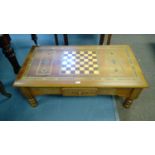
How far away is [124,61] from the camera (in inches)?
45.6

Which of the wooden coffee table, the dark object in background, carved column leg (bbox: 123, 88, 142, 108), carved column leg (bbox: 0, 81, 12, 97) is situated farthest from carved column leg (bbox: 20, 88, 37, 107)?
carved column leg (bbox: 123, 88, 142, 108)

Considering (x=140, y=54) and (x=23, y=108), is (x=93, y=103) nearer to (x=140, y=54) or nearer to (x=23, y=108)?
(x=23, y=108)

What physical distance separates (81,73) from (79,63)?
130mm

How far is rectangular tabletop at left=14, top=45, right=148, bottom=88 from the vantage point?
3.28 feet

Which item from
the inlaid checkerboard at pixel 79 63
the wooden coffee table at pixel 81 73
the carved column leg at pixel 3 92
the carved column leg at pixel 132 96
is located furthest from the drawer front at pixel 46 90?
the carved column leg at pixel 132 96

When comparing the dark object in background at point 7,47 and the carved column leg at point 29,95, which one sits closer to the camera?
the carved column leg at point 29,95

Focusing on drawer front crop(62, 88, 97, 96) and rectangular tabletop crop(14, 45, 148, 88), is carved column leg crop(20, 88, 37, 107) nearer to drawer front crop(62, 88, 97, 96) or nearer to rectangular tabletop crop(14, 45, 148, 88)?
rectangular tabletop crop(14, 45, 148, 88)

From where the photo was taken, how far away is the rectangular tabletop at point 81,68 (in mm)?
1001

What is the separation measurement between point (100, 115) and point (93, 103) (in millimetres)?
137

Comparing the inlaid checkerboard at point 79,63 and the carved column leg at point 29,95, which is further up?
the inlaid checkerboard at point 79,63

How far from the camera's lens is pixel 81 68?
1122 mm

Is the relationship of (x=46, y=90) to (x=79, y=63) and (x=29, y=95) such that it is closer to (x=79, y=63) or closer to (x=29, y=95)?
(x=29, y=95)

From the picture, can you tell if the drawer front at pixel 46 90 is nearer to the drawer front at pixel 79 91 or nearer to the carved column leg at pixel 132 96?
the drawer front at pixel 79 91

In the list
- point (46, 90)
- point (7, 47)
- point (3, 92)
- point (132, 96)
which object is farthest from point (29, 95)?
point (132, 96)
